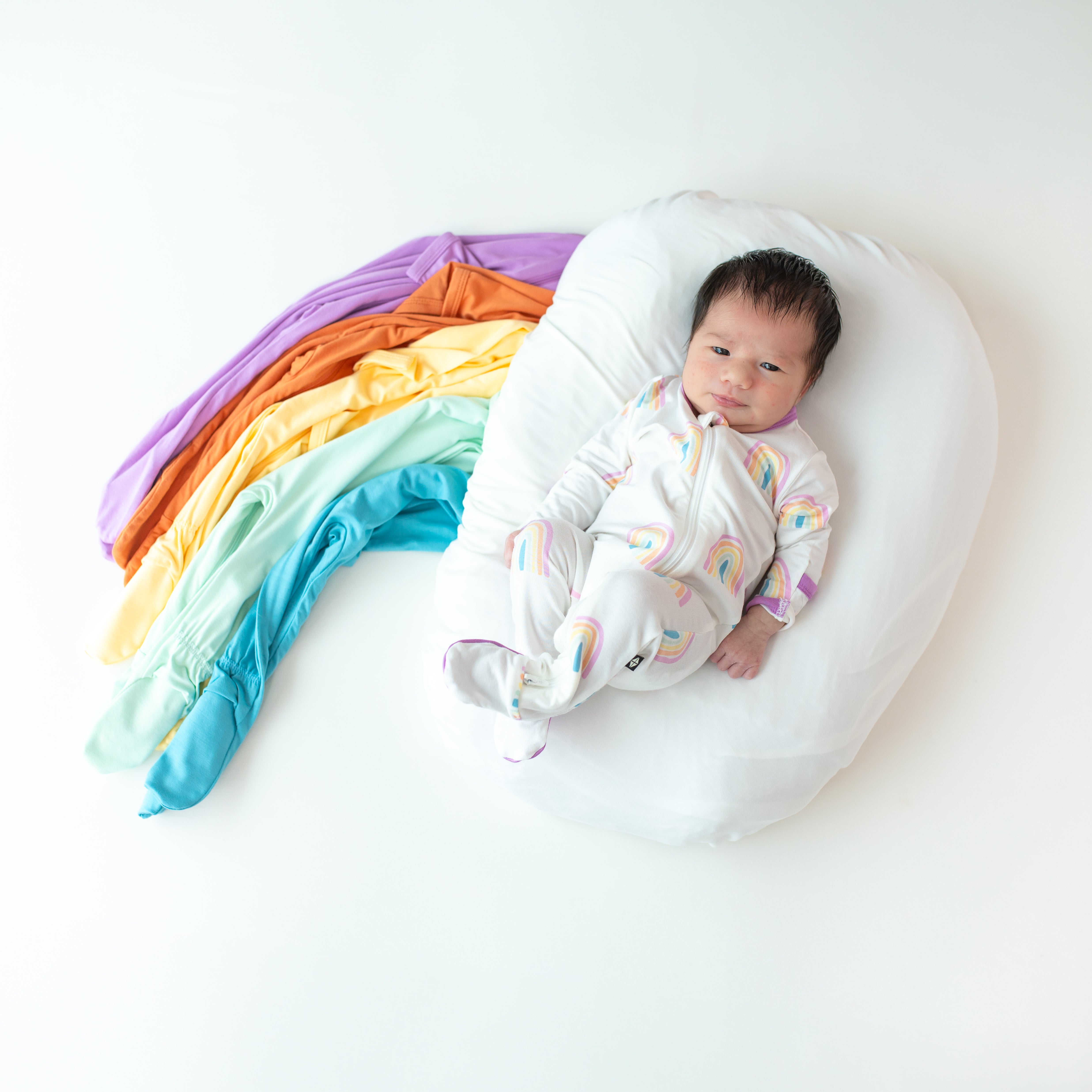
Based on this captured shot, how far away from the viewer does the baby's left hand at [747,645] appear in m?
1.40

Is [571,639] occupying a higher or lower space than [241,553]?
higher

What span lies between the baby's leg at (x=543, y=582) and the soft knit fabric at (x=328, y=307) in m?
0.77

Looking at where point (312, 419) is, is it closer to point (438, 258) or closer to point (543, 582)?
point (438, 258)

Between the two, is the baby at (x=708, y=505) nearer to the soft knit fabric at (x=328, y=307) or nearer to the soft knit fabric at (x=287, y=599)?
the soft knit fabric at (x=287, y=599)

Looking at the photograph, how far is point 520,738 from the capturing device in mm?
1284

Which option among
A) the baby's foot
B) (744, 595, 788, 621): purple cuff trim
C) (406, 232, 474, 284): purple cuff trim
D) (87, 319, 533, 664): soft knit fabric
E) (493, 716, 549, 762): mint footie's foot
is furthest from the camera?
(406, 232, 474, 284): purple cuff trim

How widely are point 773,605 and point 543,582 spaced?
0.40 m

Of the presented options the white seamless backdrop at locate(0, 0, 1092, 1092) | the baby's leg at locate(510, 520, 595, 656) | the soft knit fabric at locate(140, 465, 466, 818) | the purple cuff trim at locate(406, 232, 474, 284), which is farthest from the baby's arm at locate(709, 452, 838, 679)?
the purple cuff trim at locate(406, 232, 474, 284)

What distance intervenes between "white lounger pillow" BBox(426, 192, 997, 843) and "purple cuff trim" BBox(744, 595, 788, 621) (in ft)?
0.22

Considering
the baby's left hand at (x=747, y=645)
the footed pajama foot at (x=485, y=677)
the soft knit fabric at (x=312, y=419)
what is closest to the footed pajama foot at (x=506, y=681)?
the footed pajama foot at (x=485, y=677)

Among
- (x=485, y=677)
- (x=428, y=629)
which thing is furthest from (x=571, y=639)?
(x=428, y=629)

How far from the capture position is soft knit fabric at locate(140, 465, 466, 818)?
151 centimetres

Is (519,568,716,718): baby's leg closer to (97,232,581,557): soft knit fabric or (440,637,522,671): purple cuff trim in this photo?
(440,637,522,671): purple cuff trim

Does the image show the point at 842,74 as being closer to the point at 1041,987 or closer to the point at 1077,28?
the point at 1077,28
